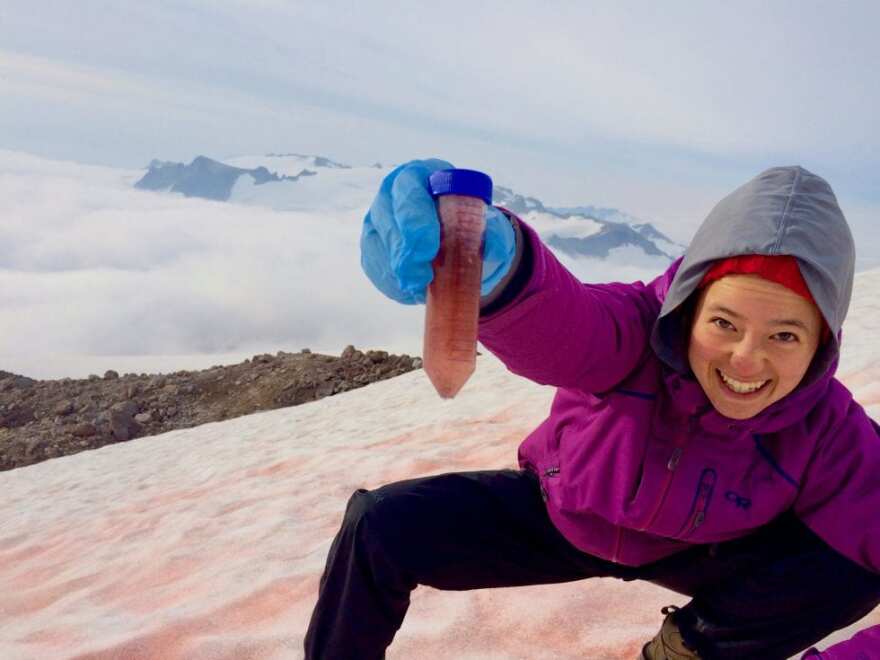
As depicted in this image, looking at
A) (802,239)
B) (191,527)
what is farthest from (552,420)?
(191,527)

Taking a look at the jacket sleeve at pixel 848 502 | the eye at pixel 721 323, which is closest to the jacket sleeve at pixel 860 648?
the jacket sleeve at pixel 848 502

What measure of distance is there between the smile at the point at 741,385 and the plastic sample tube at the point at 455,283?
0.69 m

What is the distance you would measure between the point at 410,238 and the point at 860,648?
1381mm

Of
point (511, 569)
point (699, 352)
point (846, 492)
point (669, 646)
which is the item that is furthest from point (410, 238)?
point (669, 646)

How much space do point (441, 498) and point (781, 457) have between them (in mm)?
798

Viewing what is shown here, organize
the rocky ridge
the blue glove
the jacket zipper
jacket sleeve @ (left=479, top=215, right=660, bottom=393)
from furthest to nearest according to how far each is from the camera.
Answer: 1. the rocky ridge
2. the jacket zipper
3. jacket sleeve @ (left=479, top=215, right=660, bottom=393)
4. the blue glove

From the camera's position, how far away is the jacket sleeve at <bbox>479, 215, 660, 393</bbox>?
1.47m

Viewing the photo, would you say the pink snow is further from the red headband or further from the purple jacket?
the red headband

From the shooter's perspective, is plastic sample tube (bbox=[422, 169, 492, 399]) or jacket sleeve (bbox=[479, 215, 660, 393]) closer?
plastic sample tube (bbox=[422, 169, 492, 399])

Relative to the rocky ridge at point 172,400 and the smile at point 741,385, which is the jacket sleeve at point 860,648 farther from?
the rocky ridge at point 172,400

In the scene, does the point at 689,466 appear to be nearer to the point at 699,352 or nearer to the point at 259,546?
the point at 699,352

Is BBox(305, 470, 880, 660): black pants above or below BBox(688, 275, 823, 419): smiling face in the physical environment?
below

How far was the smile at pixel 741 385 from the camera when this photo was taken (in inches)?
63.9

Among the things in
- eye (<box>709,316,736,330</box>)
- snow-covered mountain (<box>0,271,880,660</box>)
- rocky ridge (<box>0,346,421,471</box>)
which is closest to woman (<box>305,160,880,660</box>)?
eye (<box>709,316,736,330</box>)
